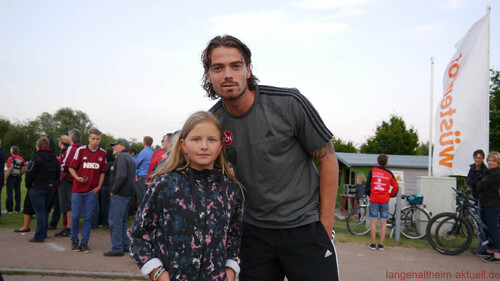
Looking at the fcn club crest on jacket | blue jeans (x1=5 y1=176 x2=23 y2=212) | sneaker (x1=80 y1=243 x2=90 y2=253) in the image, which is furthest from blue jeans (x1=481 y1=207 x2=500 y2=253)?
blue jeans (x1=5 y1=176 x2=23 y2=212)

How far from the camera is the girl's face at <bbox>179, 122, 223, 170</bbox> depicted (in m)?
2.18

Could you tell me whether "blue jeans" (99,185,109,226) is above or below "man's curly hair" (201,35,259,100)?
below

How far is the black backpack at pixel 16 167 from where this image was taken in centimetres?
Result: 1139

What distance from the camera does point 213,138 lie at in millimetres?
2242

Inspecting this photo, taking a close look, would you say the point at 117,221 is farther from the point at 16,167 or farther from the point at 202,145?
the point at 16,167

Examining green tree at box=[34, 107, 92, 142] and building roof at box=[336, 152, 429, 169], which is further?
green tree at box=[34, 107, 92, 142]

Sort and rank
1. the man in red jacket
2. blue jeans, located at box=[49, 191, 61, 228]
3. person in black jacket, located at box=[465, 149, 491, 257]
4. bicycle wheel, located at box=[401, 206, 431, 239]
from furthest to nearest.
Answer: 1. bicycle wheel, located at box=[401, 206, 431, 239]
2. blue jeans, located at box=[49, 191, 61, 228]
3. the man in red jacket
4. person in black jacket, located at box=[465, 149, 491, 257]

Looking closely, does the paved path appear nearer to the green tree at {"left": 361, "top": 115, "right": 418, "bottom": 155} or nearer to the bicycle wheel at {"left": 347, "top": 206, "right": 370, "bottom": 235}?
the bicycle wheel at {"left": 347, "top": 206, "right": 370, "bottom": 235}

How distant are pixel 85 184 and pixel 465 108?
351 inches

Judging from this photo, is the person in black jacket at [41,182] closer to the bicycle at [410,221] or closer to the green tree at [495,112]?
the bicycle at [410,221]

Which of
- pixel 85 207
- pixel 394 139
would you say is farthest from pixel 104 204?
pixel 394 139

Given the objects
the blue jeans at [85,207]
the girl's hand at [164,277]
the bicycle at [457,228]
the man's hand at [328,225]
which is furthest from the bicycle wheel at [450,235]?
the girl's hand at [164,277]

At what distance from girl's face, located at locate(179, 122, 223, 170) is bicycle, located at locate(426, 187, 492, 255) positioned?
7260 millimetres

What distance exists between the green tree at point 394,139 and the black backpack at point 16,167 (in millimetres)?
35825
